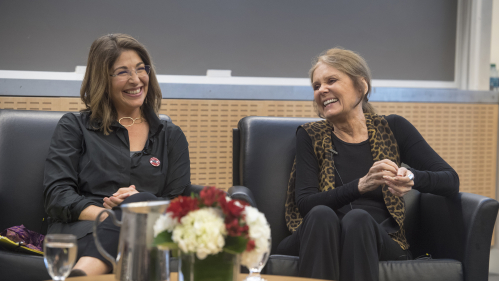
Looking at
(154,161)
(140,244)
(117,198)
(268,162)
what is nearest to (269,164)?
(268,162)

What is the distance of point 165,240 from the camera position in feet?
2.90

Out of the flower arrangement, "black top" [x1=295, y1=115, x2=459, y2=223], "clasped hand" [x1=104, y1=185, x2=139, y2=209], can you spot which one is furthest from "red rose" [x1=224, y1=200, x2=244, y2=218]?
"black top" [x1=295, y1=115, x2=459, y2=223]

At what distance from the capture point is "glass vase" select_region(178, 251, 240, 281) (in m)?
0.88

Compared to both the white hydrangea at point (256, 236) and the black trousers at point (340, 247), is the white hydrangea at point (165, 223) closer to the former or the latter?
the white hydrangea at point (256, 236)

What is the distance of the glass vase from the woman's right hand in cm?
99

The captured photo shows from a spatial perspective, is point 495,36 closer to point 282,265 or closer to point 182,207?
point 282,265

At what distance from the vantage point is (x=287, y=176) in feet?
7.13

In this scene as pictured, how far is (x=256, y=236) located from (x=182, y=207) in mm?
157

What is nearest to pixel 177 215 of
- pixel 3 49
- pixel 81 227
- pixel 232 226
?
pixel 232 226

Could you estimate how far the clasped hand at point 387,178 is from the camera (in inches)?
68.3

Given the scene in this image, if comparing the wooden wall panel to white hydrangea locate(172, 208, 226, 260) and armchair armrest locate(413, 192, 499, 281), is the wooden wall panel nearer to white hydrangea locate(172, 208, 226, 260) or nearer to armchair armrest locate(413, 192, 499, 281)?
armchair armrest locate(413, 192, 499, 281)

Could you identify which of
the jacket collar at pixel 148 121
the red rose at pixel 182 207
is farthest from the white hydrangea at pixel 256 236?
the jacket collar at pixel 148 121

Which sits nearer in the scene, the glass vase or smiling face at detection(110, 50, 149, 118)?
the glass vase

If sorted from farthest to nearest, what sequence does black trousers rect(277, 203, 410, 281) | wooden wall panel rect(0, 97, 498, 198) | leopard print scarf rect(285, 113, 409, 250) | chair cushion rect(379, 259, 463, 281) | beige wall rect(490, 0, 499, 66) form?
beige wall rect(490, 0, 499, 66), wooden wall panel rect(0, 97, 498, 198), leopard print scarf rect(285, 113, 409, 250), chair cushion rect(379, 259, 463, 281), black trousers rect(277, 203, 410, 281)
